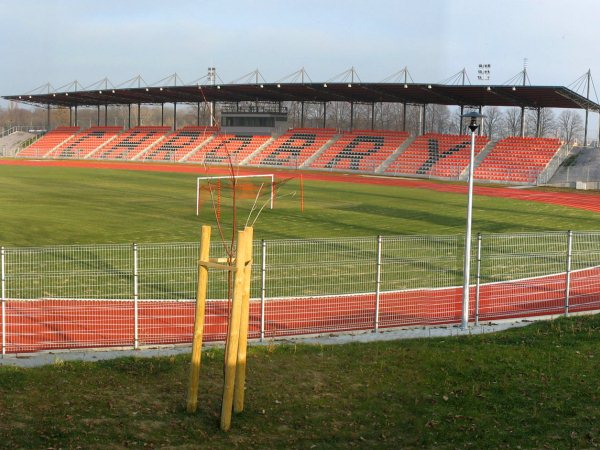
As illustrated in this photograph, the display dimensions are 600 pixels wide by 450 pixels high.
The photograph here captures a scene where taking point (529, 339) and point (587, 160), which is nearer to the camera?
point (529, 339)

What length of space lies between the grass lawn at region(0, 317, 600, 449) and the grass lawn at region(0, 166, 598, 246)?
1314 centimetres

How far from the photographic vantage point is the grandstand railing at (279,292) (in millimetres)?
11906

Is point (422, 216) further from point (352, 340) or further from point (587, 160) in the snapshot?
point (587, 160)

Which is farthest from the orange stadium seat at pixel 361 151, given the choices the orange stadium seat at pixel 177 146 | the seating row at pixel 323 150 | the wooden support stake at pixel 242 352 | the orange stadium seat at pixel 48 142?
the wooden support stake at pixel 242 352

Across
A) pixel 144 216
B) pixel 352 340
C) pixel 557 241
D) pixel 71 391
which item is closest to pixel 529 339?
pixel 352 340

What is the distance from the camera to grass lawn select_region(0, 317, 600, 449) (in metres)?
6.88

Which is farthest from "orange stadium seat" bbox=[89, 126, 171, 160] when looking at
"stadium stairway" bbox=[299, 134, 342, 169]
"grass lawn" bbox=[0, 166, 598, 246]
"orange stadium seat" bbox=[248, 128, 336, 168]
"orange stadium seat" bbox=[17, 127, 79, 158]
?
"grass lawn" bbox=[0, 166, 598, 246]

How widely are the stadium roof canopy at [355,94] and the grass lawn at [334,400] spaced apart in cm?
4501

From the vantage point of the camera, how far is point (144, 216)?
1113 inches

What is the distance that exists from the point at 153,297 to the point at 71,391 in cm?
640

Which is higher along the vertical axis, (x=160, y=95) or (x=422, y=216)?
(x=160, y=95)

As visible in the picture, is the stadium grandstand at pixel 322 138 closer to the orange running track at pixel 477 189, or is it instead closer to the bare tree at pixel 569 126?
the orange running track at pixel 477 189

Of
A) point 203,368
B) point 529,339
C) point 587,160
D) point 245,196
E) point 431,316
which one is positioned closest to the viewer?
point 203,368

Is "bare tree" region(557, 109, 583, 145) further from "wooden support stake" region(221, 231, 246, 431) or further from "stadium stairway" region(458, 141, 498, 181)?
"wooden support stake" region(221, 231, 246, 431)
